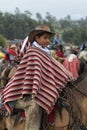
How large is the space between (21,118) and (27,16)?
87209 millimetres

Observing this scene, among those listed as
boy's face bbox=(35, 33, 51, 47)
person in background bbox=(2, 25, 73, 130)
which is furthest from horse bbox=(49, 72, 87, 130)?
boy's face bbox=(35, 33, 51, 47)

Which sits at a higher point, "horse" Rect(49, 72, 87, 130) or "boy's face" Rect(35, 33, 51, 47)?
"boy's face" Rect(35, 33, 51, 47)

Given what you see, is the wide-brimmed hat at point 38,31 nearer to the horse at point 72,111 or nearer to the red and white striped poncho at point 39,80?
the red and white striped poncho at point 39,80

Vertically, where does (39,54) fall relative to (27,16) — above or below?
above

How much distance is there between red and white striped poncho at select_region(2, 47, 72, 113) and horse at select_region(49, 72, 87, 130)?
0.80 feet

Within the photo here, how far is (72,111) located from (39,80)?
2.85 ft

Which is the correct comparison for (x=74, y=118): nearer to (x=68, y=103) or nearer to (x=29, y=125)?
(x=68, y=103)

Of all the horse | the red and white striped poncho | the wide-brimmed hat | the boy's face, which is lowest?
the horse

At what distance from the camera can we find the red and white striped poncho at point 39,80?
243 inches

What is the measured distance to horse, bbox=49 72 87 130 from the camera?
21.7 feet

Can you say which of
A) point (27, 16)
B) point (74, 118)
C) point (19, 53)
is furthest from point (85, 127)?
point (27, 16)

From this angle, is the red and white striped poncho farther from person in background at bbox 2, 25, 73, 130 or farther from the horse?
the horse

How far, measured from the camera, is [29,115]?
6277 millimetres

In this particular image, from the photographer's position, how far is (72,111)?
6.62 metres
